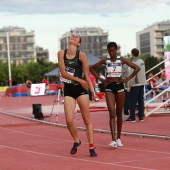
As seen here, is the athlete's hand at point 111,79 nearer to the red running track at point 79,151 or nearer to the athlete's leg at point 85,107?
the red running track at point 79,151

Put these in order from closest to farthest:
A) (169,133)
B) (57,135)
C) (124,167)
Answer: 1. (124,167)
2. (169,133)
3. (57,135)

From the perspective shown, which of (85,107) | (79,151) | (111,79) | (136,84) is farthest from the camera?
(136,84)

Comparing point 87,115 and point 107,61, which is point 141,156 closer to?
point 87,115

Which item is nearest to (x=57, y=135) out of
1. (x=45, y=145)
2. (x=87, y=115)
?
(x=45, y=145)

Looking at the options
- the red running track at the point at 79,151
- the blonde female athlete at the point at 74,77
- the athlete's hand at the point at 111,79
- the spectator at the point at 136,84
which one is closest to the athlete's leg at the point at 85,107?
the blonde female athlete at the point at 74,77

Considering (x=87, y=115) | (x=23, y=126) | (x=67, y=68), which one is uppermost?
(x=67, y=68)

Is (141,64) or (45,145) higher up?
(141,64)

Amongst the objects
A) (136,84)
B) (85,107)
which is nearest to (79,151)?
(85,107)

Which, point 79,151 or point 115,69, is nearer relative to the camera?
point 79,151

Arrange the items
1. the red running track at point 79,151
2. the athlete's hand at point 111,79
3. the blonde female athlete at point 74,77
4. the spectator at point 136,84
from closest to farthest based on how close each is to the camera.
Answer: the red running track at point 79,151 < the blonde female athlete at point 74,77 < the athlete's hand at point 111,79 < the spectator at point 136,84

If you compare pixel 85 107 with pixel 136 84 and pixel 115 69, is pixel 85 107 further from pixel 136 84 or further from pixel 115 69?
pixel 136 84

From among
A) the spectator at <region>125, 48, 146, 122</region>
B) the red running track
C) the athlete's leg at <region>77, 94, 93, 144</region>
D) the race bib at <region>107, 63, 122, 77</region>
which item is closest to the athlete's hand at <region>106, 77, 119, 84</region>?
the race bib at <region>107, 63, 122, 77</region>

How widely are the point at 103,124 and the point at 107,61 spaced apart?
595 centimetres

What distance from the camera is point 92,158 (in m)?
10.8
